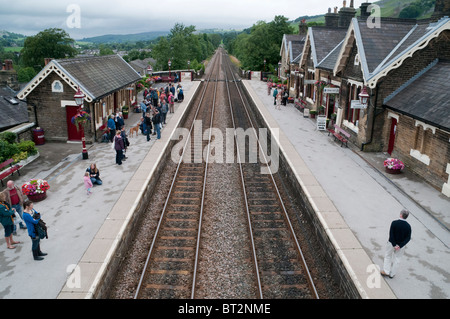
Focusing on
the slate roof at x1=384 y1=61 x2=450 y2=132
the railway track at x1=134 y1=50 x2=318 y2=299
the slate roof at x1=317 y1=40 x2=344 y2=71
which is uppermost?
the slate roof at x1=317 y1=40 x2=344 y2=71

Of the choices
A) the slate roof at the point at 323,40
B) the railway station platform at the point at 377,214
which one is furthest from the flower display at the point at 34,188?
the slate roof at the point at 323,40

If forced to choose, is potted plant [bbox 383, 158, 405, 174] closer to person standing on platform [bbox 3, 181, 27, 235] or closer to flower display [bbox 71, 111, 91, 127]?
person standing on platform [bbox 3, 181, 27, 235]

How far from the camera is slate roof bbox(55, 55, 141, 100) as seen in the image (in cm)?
1942

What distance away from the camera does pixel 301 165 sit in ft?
54.4

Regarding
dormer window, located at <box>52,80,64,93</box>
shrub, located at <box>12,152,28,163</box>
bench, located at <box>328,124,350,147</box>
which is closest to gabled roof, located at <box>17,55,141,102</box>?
dormer window, located at <box>52,80,64,93</box>

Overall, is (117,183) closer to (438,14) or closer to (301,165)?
(301,165)

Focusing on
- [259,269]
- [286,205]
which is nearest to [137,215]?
[259,269]

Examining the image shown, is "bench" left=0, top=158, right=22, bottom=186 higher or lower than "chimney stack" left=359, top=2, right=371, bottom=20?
lower

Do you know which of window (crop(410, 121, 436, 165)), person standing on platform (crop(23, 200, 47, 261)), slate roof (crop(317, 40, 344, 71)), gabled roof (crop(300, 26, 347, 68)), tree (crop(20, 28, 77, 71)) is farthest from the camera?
tree (crop(20, 28, 77, 71))

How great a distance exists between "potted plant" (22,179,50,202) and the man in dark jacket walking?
36.1 feet

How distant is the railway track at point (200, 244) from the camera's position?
30.5ft

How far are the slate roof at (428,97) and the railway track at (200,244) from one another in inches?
257

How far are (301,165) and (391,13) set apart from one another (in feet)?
629

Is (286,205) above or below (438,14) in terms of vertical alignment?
below
